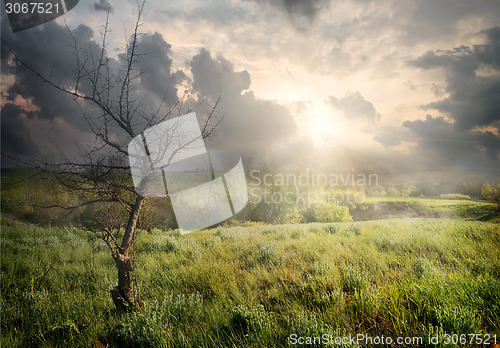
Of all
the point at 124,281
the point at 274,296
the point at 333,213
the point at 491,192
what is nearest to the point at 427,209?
the point at 491,192

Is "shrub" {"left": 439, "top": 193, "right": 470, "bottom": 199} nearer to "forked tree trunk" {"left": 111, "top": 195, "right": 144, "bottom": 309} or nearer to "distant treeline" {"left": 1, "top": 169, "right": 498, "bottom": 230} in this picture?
"distant treeline" {"left": 1, "top": 169, "right": 498, "bottom": 230}

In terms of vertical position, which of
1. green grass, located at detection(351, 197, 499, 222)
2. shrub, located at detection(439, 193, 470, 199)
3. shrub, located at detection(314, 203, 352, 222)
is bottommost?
shrub, located at detection(314, 203, 352, 222)

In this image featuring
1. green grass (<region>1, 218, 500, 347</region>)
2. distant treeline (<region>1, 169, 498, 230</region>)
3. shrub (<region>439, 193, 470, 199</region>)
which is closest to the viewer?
green grass (<region>1, 218, 500, 347</region>)

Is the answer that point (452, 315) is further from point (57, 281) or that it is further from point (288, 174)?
point (288, 174)

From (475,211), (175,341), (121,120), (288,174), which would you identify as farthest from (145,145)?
(288,174)

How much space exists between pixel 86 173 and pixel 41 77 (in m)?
1.91

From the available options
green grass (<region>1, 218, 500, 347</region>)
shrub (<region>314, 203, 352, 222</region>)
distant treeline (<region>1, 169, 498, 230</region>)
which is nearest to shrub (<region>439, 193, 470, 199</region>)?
distant treeline (<region>1, 169, 498, 230</region>)

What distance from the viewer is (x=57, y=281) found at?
5.74m

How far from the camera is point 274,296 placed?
3.88 metres

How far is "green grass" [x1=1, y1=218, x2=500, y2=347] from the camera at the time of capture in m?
2.77

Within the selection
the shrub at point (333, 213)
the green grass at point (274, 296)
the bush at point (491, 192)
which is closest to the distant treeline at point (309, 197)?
the shrub at point (333, 213)

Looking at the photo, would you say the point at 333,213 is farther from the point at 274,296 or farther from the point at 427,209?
the point at 274,296

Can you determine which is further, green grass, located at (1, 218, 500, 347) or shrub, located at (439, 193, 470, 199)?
shrub, located at (439, 193, 470, 199)

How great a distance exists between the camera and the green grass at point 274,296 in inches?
109
